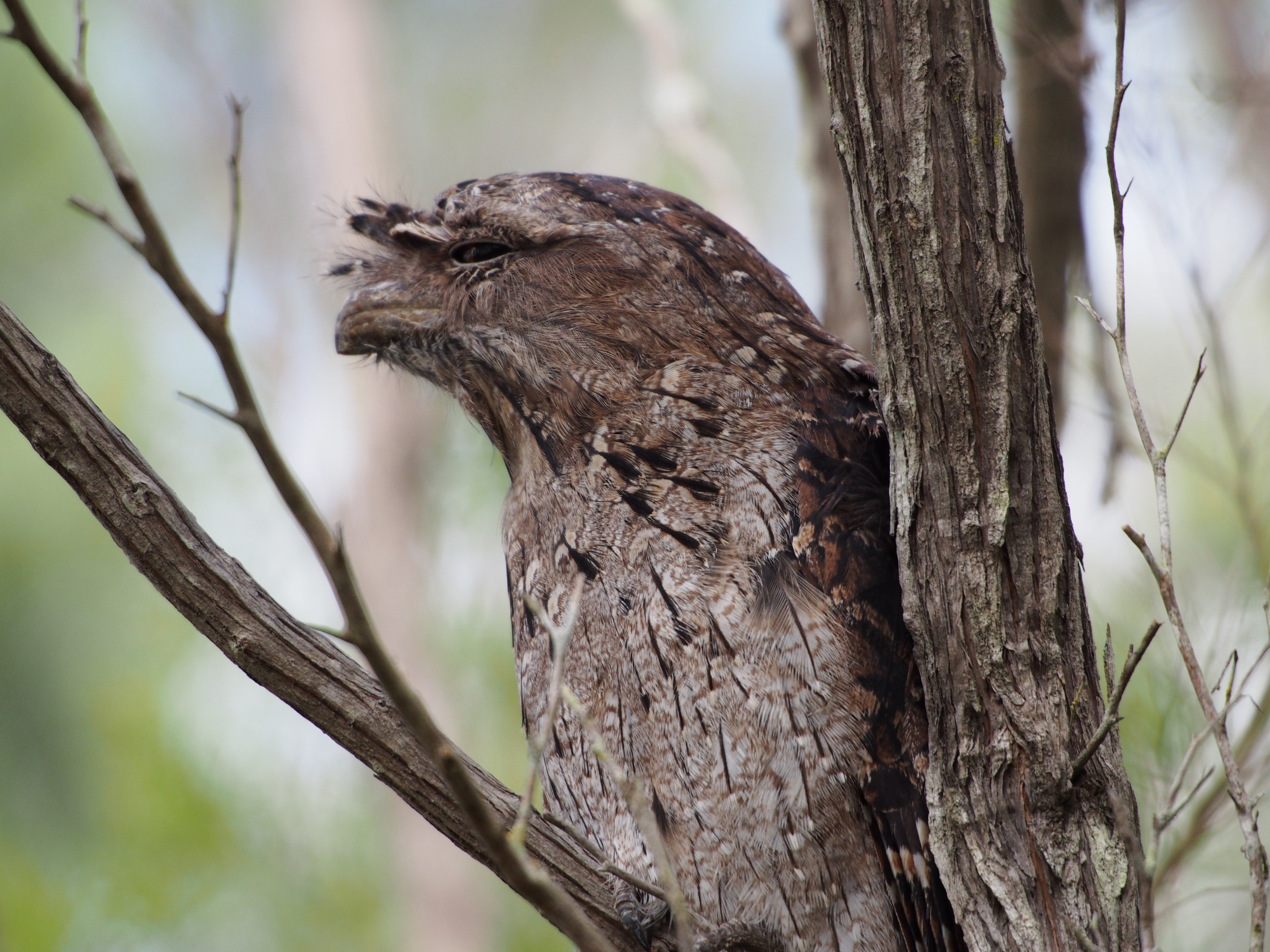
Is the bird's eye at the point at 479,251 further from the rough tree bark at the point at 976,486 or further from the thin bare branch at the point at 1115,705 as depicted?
the thin bare branch at the point at 1115,705

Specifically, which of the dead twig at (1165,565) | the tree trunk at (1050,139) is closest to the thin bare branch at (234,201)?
the dead twig at (1165,565)

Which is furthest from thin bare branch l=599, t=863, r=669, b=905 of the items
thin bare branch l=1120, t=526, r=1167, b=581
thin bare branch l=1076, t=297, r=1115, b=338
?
thin bare branch l=1076, t=297, r=1115, b=338

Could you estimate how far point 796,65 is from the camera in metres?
4.47

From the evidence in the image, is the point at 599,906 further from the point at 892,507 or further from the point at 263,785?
the point at 263,785

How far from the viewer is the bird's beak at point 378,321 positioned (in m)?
2.74

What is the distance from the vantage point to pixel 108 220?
4.02ft

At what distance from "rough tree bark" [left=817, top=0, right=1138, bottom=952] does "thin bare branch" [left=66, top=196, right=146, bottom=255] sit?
1111 mm

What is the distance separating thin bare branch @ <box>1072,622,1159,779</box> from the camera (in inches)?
61.6

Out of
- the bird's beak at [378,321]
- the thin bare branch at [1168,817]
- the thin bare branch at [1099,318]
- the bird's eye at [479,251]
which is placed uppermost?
the thin bare branch at [1099,318]

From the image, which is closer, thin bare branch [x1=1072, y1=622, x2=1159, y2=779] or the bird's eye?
thin bare branch [x1=1072, y1=622, x2=1159, y2=779]

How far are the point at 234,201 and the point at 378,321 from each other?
1.35 metres

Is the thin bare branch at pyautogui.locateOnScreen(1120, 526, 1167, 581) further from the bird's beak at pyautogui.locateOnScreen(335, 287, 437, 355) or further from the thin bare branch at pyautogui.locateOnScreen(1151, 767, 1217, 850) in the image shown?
the bird's beak at pyautogui.locateOnScreen(335, 287, 437, 355)

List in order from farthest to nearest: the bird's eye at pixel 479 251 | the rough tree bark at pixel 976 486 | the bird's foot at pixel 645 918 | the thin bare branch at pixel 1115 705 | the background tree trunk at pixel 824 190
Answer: the background tree trunk at pixel 824 190, the bird's eye at pixel 479 251, the bird's foot at pixel 645 918, the rough tree bark at pixel 976 486, the thin bare branch at pixel 1115 705

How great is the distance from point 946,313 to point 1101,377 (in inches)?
80.4
